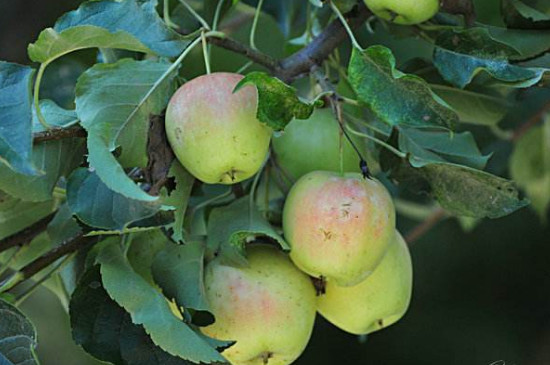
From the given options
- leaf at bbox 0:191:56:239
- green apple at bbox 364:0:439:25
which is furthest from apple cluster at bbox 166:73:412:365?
leaf at bbox 0:191:56:239

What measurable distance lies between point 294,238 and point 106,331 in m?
0.19

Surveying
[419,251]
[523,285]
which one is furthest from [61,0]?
[523,285]

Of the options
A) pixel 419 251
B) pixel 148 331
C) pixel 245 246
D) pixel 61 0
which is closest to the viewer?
pixel 148 331

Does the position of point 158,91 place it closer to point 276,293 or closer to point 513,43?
point 276,293

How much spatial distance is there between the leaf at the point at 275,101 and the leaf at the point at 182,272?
169mm

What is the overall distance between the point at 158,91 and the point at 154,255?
0.55 feet

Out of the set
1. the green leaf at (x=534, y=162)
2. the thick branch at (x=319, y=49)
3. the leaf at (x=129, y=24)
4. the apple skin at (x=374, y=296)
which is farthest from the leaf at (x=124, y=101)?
the green leaf at (x=534, y=162)

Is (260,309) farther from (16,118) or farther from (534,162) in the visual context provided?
(534,162)

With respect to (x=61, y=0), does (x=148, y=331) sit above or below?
above

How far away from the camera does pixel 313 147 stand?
3.23ft

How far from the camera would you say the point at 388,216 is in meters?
0.91

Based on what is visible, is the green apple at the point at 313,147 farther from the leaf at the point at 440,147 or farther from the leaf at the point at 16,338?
the leaf at the point at 16,338

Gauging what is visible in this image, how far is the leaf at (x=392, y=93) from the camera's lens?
851mm

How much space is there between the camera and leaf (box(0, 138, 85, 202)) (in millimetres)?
889
